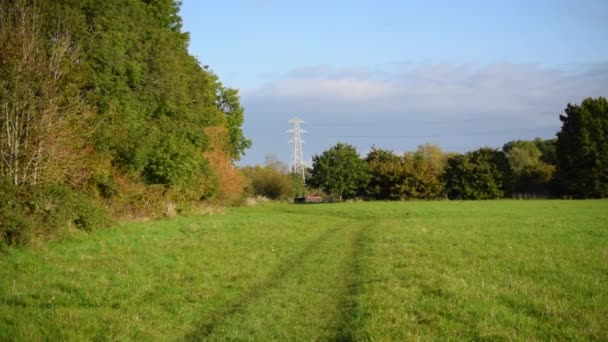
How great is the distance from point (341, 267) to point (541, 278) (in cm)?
489

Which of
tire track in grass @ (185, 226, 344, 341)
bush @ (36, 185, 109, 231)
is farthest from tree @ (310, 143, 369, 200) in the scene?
tire track in grass @ (185, 226, 344, 341)

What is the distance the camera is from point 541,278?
37.8 ft

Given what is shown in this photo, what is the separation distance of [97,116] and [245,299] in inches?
727

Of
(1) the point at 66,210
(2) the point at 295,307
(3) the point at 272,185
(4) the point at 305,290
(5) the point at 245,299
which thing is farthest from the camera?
(3) the point at 272,185

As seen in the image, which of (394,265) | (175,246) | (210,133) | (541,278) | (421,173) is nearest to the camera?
(541,278)

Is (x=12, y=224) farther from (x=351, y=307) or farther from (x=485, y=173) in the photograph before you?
(x=485, y=173)

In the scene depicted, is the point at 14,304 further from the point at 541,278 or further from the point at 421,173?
the point at 421,173

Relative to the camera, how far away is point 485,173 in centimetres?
6925

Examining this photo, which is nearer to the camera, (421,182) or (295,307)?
(295,307)

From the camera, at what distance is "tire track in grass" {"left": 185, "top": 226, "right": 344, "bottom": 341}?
8332 millimetres

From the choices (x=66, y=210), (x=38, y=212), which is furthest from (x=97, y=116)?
(x=38, y=212)

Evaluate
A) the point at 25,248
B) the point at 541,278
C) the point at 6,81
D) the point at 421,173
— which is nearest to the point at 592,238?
the point at 541,278

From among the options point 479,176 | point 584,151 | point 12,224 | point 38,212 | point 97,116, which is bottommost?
point 12,224

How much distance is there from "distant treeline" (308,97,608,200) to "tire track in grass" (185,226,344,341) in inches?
2148
